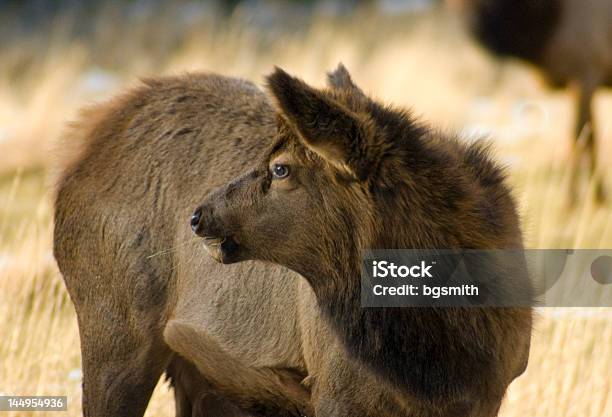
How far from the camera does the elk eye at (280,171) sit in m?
4.25

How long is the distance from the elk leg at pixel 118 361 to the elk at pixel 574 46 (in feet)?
23.2

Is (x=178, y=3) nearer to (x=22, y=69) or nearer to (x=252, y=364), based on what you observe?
(x=22, y=69)

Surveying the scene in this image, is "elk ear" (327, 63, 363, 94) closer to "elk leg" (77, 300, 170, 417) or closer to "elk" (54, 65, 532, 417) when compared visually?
"elk" (54, 65, 532, 417)

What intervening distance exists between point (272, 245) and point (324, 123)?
1.83 ft

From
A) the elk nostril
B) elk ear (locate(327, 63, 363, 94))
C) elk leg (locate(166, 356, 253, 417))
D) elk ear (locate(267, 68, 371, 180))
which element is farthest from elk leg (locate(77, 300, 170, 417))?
elk ear (locate(267, 68, 371, 180))

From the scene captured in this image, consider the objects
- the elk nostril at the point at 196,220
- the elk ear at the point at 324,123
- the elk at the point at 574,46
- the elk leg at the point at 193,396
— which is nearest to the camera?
the elk ear at the point at 324,123

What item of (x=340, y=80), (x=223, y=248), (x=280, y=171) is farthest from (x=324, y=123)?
(x=340, y=80)

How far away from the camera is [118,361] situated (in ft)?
16.9

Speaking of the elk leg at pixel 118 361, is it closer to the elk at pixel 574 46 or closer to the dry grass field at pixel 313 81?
the dry grass field at pixel 313 81

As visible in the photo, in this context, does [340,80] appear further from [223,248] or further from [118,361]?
[118,361]

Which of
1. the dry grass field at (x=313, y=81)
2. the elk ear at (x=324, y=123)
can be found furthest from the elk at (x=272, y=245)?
the dry grass field at (x=313, y=81)

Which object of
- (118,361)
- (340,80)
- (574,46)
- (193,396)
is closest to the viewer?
(340,80)

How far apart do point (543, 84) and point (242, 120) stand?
7.79m

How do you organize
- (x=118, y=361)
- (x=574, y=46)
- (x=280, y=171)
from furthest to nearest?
(x=574, y=46)
(x=118, y=361)
(x=280, y=171)
